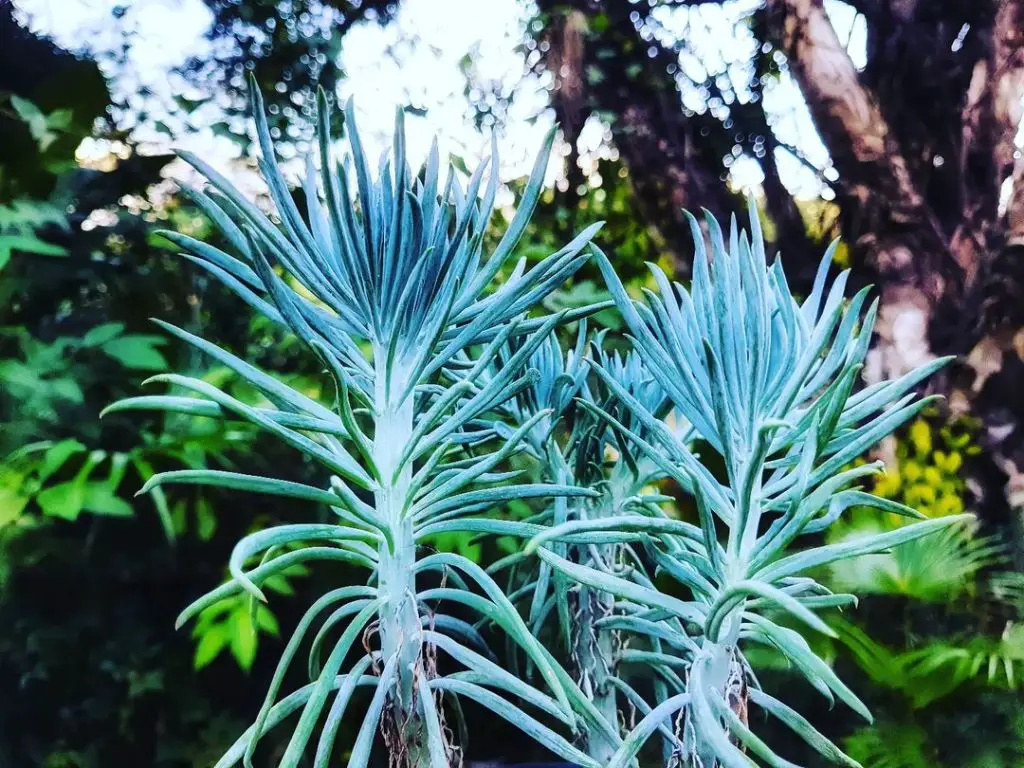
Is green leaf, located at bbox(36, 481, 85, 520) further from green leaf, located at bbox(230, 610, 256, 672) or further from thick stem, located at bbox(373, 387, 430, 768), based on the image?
thick stem, located at bbox(373, 387, 430, 768)

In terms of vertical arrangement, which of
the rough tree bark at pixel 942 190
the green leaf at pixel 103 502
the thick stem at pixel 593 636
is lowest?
the thick stem at pixel 593 636

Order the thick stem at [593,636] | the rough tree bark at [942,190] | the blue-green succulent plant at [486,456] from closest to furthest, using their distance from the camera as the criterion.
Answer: the blue-green succulent plant at [486,456], the thick stem at [593,636], the rough tree bark at [942,190]

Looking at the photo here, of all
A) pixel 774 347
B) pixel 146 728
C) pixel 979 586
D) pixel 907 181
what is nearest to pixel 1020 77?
pixel 907 181

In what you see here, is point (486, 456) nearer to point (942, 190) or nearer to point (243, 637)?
point (243, 637)

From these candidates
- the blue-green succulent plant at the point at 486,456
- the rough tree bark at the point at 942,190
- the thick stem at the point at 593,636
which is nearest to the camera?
Answer: the blue-green succulent plant at the point at 486,456

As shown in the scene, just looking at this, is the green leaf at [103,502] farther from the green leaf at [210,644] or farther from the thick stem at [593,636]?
the thick stem at [593,636]

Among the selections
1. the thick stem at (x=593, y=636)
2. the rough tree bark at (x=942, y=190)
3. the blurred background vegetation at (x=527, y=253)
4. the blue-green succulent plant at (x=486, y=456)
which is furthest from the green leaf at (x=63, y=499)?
the rough tree bark at (x=942, y=190)

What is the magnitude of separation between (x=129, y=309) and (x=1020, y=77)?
104 centimetres

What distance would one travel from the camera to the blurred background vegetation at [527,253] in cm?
61

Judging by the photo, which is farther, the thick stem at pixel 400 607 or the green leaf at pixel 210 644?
the green leaf at pixel 210 644

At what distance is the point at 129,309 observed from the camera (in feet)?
2.29

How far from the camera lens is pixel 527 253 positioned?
82 cm

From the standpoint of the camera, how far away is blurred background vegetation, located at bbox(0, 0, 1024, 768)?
614mm

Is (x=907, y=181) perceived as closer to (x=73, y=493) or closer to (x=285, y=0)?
(x=285, y=0)
